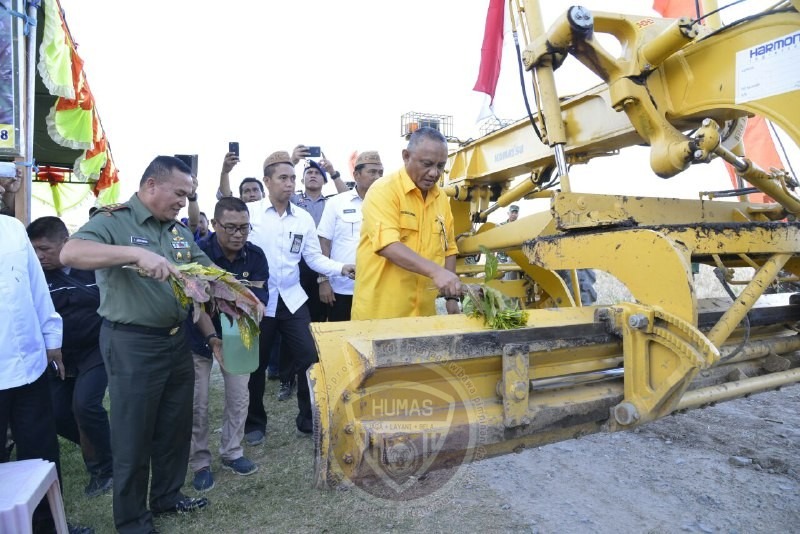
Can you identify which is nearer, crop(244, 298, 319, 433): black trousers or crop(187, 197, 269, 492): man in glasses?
crop(187, 197, 269, 492): man in glasses

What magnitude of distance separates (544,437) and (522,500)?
4.00 ft

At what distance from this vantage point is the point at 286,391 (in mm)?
5125

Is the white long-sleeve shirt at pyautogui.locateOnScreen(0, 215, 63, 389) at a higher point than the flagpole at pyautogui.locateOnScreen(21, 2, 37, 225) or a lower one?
lower

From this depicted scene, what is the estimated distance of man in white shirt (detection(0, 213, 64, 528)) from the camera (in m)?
2.52

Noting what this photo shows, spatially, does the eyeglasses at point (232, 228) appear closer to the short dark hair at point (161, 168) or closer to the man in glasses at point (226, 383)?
the man in glasses at point (226, 383)

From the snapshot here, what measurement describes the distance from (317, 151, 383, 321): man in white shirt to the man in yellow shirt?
152 cm

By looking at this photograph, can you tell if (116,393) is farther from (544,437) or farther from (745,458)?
(745,458)

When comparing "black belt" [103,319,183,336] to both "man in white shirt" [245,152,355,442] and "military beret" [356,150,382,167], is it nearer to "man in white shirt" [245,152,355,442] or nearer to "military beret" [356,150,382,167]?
"man in white shirt" [245,152,355,442]

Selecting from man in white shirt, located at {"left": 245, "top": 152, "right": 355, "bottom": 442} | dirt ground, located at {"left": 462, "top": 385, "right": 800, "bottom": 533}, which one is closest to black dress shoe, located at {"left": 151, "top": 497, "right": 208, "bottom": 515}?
man in white shirt, located at {"left": 245, "top": 152, "right": 355, "bottom": 442}

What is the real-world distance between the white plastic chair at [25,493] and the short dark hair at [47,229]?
5.56 ft

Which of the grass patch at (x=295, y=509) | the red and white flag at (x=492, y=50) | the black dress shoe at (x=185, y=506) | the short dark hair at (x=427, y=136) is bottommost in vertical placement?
the grass patch at (x=295, y=509)

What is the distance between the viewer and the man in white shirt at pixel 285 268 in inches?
157

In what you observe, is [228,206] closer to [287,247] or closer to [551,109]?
[287,247]

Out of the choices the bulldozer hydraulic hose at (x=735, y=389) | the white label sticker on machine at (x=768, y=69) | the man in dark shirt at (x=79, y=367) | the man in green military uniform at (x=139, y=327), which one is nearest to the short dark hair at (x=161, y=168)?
the man in green military uniform at (x=139, y=327)
